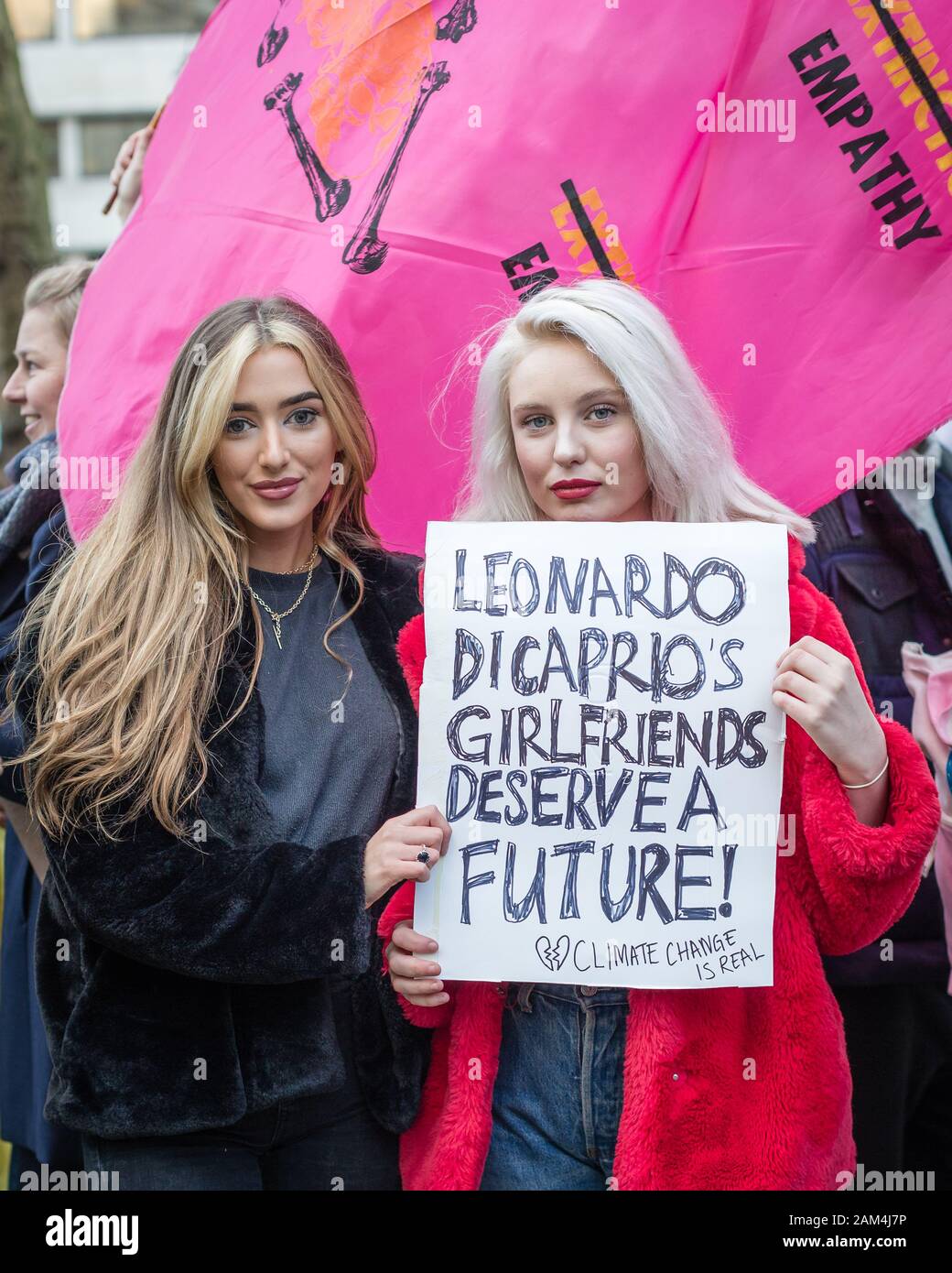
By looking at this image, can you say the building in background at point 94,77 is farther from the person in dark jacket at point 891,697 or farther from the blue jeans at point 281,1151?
the blue jeans at point 281,1151

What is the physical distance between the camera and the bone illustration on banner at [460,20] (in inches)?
99.7

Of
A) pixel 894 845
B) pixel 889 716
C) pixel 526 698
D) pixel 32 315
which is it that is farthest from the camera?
pixel 32 315

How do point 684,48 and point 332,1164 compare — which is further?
point 684,48

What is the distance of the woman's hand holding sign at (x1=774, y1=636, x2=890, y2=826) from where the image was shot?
202 cm

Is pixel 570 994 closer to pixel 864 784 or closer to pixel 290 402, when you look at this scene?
pixel 864 784

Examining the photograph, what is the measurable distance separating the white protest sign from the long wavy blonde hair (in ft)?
1.12

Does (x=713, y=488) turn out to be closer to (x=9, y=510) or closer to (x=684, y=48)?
(x=684, y=48)

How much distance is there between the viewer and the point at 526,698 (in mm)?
2182

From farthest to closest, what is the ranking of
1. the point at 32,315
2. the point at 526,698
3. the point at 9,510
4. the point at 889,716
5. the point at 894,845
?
the point at 32,315, the point at 9,510, the point at 889,716, the point at 526,698, the point at 894,845

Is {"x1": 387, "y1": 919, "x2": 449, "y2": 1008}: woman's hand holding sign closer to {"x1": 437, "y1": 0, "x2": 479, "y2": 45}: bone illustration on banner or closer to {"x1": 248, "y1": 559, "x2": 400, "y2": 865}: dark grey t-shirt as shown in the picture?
{"x1": 248, "y1": 559, "x2": 400, "y2": 865}: dark grey t-shirt

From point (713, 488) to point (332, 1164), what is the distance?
129cm

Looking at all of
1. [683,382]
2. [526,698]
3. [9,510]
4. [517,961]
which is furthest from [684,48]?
[9,510]

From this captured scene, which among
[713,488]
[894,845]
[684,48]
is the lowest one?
[894,845]

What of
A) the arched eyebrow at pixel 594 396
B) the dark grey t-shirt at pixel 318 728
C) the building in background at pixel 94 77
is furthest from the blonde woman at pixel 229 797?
the building in background at pixel 94 77
